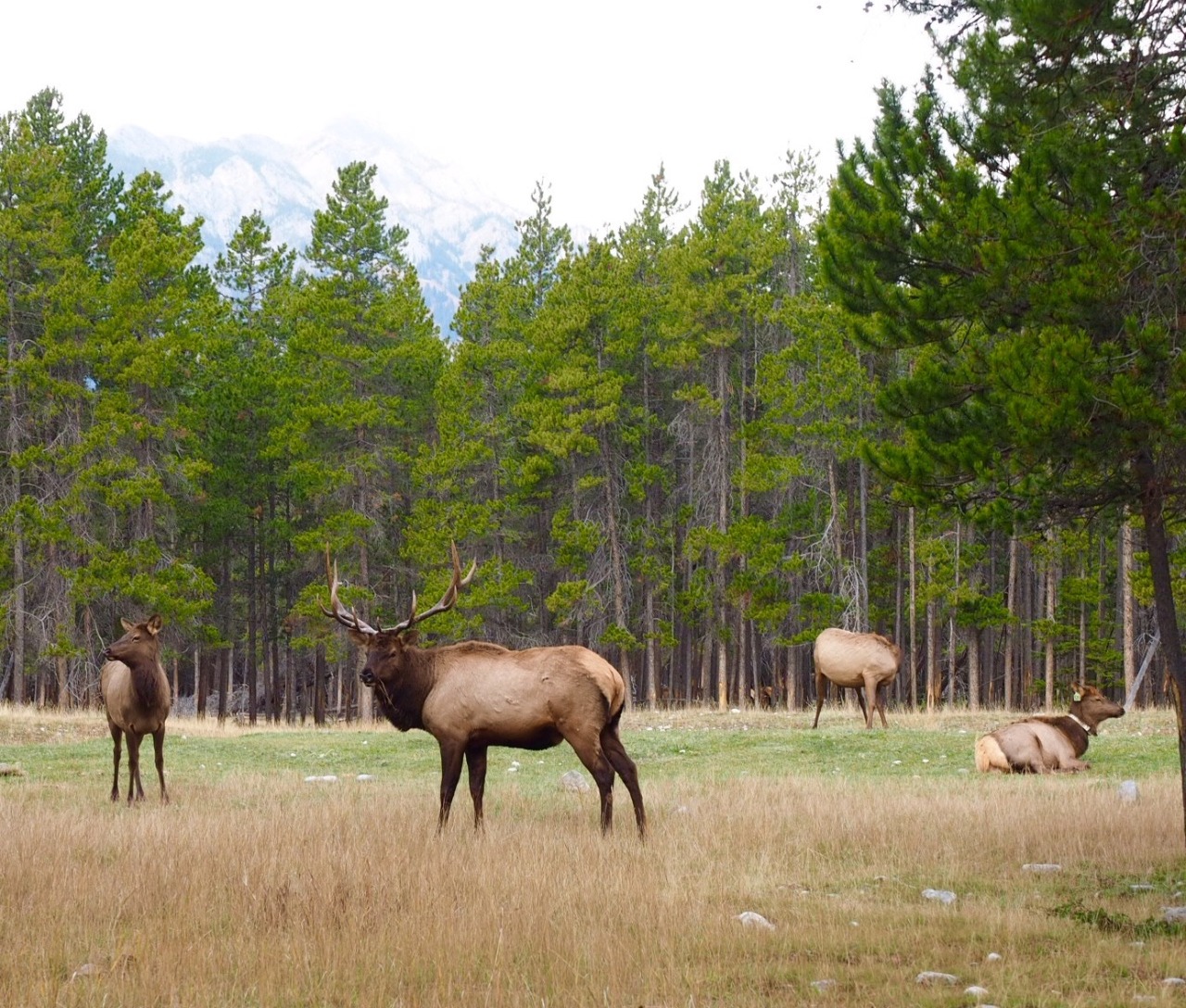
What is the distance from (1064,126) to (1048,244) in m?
1.10

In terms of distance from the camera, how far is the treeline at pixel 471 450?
31172 mm

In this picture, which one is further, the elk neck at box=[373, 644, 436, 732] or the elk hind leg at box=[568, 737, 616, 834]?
the elk neck at box=[373, 644, 436, 732]

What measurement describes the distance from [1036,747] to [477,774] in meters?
7.38

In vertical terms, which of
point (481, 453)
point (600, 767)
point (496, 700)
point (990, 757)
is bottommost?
point (990, 757)

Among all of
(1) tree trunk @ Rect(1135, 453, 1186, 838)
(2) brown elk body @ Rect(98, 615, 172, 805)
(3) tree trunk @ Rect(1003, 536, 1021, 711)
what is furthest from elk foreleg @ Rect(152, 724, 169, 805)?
(3) tree trunk @ Rect(1003, 536, 1021, 711)

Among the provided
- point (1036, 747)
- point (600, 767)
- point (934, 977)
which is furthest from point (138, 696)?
point (1036, 747)

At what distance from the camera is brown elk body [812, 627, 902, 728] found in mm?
22000

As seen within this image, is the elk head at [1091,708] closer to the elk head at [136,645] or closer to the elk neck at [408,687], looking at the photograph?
the elk neck at [408,687]

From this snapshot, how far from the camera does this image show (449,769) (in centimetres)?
1126

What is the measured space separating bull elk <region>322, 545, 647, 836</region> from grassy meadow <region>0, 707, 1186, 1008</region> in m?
0.52

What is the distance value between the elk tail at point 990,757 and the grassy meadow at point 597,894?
522mm

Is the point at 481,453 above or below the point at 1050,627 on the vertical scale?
above

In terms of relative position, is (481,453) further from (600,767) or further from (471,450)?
(600,767)

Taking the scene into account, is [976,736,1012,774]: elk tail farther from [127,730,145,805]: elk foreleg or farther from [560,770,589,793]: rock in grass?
[127,730,145,805]: elk foreleg
